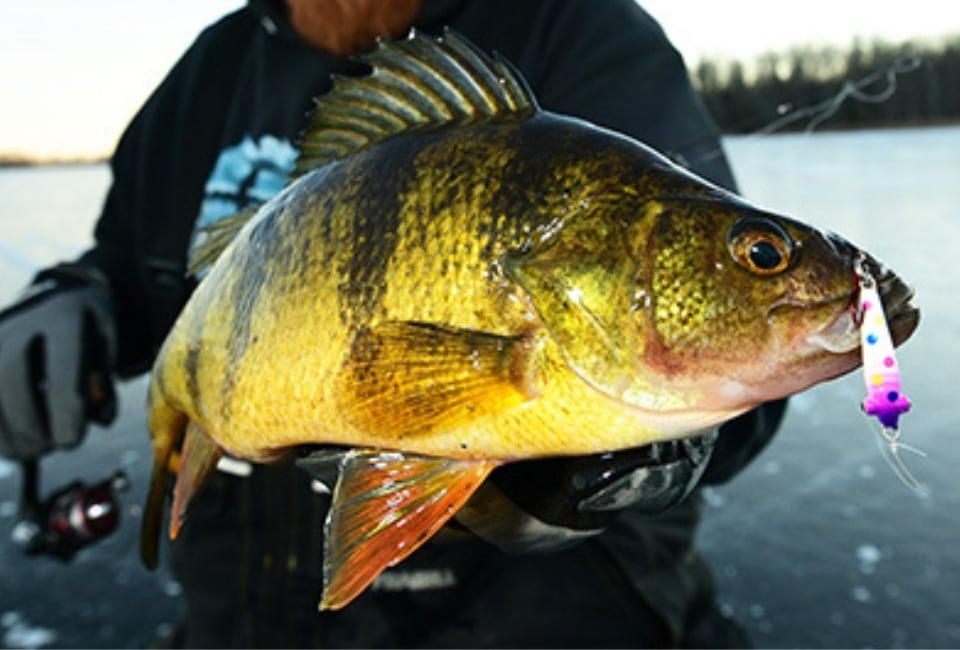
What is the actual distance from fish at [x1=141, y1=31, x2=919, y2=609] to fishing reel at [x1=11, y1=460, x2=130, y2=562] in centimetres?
168

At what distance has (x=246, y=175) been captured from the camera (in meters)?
2.37

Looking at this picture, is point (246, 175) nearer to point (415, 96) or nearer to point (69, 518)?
point (415, 96)

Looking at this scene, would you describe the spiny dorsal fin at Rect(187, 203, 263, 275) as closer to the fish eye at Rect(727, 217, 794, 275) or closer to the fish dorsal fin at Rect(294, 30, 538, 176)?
the fish dorsal fin at Rect(294, 30, 538, 176)

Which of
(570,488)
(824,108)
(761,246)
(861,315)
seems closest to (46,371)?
(570,488)

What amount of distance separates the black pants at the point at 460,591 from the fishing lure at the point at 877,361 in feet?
4.09

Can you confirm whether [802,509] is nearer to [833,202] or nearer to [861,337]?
[861,337]

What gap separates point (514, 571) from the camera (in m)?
2.18

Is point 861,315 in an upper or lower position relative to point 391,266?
lower

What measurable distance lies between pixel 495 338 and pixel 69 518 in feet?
7.52

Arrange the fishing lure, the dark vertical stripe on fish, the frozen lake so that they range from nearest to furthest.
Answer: the fishing lure
the dark vertical stripe on fish
the frozen lake

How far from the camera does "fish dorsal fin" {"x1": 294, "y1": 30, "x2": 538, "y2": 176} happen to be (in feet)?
4.26

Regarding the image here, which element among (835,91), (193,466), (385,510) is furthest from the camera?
(835,91)

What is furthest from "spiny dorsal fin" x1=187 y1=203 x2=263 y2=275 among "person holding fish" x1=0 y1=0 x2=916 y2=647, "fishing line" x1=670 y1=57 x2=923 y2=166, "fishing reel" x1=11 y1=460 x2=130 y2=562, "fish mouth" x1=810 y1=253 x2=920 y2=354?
"fishing reel" x1=11 y1=460 x2=130 y2=562

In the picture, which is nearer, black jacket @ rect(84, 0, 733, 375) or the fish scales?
the fish scales
